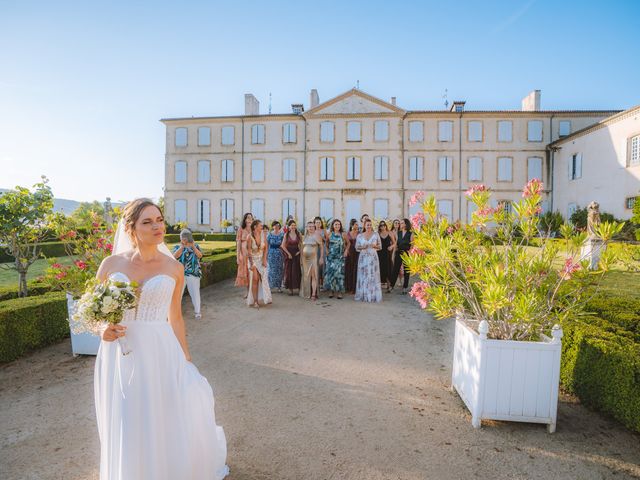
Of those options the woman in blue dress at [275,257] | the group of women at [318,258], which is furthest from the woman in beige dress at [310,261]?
the woman in blue dress at [275,257]

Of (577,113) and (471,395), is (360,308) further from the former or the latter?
(577,113)

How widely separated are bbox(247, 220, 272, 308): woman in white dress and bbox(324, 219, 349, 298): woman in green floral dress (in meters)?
1.68

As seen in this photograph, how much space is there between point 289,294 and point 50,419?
5.82 metres

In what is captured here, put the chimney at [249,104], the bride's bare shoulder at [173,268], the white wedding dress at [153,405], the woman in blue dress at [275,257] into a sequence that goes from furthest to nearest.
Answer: the chimney at [249,104] → the woman in blue dress at [275,257] → the bride's bare shoulder at [173,268] → the white wedding dress at [153,405]

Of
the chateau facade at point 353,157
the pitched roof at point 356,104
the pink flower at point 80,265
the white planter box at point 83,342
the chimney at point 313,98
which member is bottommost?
the white planter box at point 83,342

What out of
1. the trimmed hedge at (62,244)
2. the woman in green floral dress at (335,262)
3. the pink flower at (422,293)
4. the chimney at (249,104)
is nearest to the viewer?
the pink flower at (422,293)

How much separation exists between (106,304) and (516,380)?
10.3ft

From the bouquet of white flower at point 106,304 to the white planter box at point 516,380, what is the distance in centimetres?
270

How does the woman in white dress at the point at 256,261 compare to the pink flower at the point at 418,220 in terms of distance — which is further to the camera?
the woman in white dress at the point at 256,261

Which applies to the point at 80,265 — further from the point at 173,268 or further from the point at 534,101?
the point at 534,101

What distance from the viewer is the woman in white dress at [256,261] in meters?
7.29

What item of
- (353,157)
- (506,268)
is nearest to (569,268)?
(506,268)

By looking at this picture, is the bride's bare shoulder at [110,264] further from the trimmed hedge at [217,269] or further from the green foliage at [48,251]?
the green foliage at [48,251]

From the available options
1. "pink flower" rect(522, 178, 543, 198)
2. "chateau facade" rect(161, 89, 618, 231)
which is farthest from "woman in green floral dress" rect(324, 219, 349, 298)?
"chateau facade" rect(161, 89, 618, 231)
